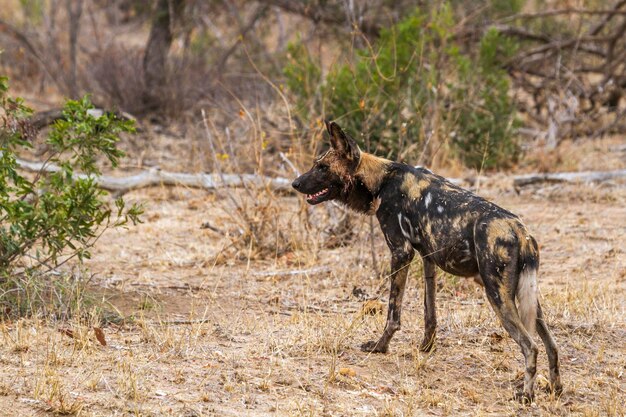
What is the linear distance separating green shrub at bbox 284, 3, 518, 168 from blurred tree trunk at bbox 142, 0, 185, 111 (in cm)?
220

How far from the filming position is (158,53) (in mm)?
12461

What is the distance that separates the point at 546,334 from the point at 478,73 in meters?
6.38

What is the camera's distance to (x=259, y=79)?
12.3m

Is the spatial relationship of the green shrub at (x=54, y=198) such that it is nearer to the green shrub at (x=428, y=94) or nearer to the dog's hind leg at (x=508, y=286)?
the dog's hind leg at (x=508, y=286)

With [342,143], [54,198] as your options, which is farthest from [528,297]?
[54,198]

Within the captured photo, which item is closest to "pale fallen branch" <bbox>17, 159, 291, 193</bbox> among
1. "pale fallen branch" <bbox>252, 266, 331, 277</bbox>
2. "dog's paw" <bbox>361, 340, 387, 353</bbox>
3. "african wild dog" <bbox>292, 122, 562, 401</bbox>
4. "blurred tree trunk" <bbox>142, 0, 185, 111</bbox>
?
"pale fallen branch" <bbox>252, 266, 331, 277</bbox>

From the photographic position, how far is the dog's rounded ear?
4926 mm

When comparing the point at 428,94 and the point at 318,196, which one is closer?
the point at 318,196

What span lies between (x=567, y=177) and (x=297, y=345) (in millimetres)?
5417

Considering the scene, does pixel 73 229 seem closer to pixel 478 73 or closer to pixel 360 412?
pixel 360 412

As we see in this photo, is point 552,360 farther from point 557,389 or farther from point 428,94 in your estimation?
point 428,94

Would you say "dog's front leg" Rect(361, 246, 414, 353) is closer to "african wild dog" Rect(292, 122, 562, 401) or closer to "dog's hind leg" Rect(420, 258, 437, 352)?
"african wild dog" Rect(292, 122, 562, 401)

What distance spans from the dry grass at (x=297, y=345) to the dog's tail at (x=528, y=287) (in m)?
0.43

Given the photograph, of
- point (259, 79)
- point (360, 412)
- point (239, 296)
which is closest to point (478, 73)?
point (259, 79)
